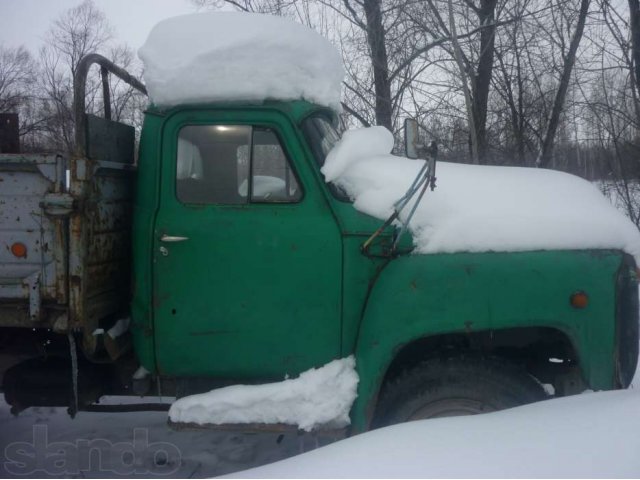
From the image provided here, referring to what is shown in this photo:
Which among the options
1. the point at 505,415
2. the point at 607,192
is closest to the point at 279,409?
the point at 505,415

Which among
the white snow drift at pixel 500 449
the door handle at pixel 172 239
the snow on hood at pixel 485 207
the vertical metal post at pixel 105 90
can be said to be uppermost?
the vertical metal post at pixel 105 90

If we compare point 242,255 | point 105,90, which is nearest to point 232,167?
point 242,255

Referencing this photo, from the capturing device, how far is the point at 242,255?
314 cm

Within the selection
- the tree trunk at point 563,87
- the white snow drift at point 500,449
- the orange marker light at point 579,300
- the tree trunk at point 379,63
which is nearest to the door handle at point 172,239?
the white snow drift at point 500,449

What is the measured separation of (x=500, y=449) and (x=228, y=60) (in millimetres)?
2452

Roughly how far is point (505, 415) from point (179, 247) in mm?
1907

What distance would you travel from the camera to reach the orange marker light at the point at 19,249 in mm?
3010

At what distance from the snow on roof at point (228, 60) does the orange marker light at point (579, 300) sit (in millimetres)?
1847

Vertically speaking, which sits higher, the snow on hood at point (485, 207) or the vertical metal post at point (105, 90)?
the vertical metal post at point (105, 90)

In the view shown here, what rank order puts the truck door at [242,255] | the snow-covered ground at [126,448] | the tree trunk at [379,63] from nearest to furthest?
the truck door at [242,255], the snow-covered ground at [126,448], the tree trunk at [379,63]

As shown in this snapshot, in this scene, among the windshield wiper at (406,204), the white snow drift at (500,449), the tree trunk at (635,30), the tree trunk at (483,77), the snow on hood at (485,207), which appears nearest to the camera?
the white snow drift at (500,449)

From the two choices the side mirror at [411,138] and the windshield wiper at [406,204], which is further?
the side mirror at [411,138]

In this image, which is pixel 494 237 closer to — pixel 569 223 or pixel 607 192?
pixel 569 223

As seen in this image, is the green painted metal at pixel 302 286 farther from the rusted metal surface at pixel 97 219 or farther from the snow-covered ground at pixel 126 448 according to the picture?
the snow-covered ground at pixel 126 448
